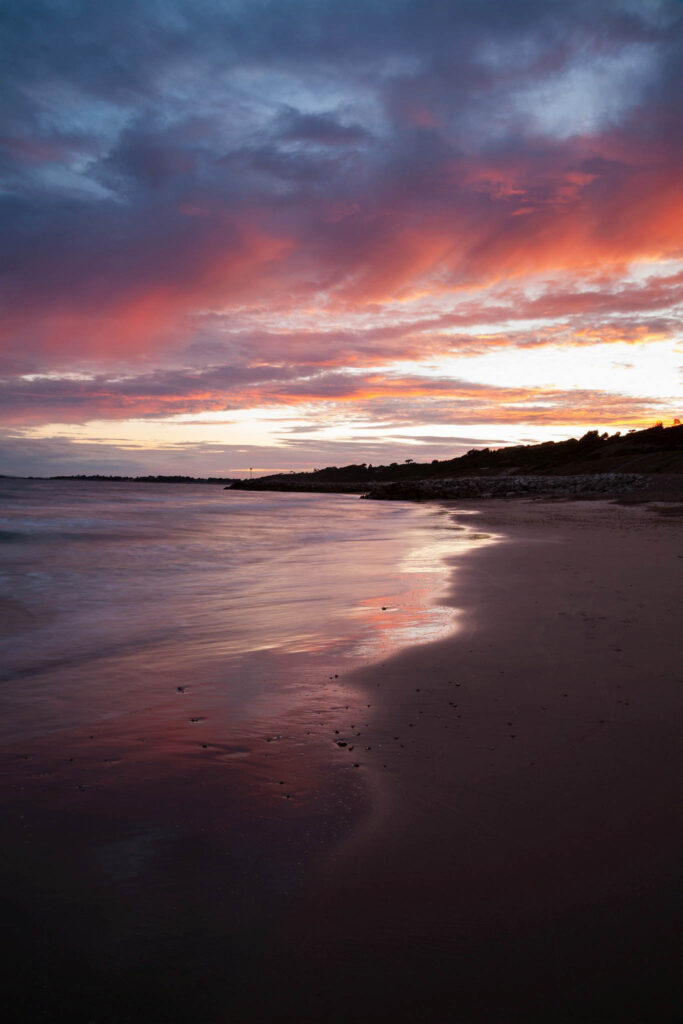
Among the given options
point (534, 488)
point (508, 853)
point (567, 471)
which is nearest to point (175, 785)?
point (508, 853)

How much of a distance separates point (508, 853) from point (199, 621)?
→ 580cm

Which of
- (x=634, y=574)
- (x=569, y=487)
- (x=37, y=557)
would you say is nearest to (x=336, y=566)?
(x=634, y=574)

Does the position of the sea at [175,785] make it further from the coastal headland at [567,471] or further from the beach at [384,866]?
the coastal headland at [567,471]

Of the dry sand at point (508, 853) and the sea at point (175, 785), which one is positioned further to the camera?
the sea at point (175, 785)

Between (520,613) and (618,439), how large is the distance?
66.7 metres

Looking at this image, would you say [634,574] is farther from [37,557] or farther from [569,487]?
[569,487]

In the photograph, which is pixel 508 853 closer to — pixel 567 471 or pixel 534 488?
pixel 534 488

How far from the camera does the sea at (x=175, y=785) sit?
213 centimetres

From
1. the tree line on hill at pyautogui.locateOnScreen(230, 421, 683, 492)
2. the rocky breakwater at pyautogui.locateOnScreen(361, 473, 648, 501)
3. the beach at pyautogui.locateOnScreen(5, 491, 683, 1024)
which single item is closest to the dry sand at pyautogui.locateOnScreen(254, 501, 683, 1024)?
the beach at pyautogui.locateOnScreen(5, 491, 683, 1024)

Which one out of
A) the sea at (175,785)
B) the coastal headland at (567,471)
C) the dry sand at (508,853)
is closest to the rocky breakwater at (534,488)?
the coastal headland at (567,471)

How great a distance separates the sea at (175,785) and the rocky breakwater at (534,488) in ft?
106

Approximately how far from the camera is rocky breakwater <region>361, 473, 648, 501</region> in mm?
37469

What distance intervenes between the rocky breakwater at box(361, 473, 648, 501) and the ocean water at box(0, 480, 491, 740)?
24.2 metres

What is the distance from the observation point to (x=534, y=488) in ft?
148
